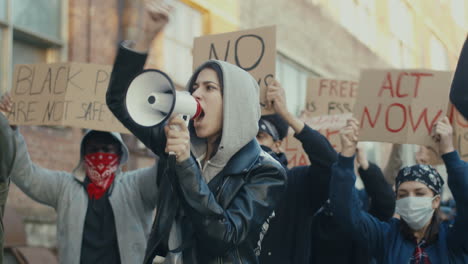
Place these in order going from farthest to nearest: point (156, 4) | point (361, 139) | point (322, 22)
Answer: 1. point (322, 22)
2. point (361, 139)
3. point (156, 4)

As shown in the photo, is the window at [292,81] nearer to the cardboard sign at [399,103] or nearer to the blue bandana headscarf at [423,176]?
the cardboard sign at [399,103]

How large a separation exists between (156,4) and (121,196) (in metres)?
1.22

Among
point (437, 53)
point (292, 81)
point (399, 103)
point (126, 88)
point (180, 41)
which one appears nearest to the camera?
point (126, 88)

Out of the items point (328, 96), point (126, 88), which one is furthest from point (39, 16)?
point (126, 88)

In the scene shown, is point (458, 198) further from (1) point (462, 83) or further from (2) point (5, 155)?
(2) point (5, 155)

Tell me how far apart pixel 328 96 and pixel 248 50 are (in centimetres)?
177

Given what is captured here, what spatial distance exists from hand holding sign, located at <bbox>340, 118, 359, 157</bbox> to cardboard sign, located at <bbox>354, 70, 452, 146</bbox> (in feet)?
2.94

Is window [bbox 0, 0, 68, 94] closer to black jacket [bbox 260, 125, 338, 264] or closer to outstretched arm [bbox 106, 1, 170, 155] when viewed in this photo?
black jacket [bbox 260, 125, 338, 264]

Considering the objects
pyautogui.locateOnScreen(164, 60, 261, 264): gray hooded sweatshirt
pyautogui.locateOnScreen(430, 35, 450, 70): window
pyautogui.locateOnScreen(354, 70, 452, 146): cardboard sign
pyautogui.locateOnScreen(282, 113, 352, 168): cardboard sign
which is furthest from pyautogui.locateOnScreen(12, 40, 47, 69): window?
pyautogui.locateOnScreen(430, 35, 450, 70): window

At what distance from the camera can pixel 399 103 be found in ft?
18.5

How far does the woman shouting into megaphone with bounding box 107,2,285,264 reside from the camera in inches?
121

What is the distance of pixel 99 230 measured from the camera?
4.87 m

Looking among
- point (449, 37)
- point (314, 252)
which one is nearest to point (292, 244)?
point (314, 252)

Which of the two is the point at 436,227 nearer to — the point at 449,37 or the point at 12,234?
the point at 12,234
